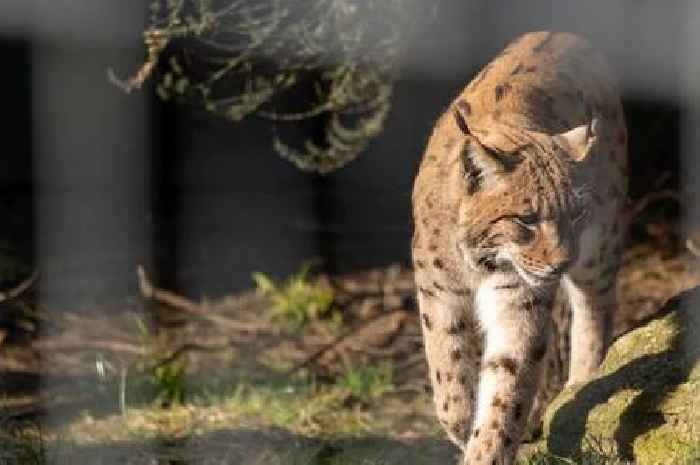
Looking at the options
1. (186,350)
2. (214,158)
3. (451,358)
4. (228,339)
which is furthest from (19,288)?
(451,358)

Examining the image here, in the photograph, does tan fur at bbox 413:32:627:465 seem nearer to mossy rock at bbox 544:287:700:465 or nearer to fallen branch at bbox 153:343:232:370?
mossy rock at bbox 544:287:700:465

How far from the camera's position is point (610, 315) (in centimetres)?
359

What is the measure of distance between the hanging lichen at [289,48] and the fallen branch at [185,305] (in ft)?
1.94

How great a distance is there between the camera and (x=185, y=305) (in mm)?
4816

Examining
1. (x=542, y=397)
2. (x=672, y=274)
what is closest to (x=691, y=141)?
(x=672, y=274)

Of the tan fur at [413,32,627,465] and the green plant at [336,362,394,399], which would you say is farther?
the green plant at [336,362,394,399]

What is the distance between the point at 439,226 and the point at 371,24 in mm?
1093

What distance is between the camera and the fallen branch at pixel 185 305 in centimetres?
469

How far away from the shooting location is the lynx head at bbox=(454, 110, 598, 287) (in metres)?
2.78

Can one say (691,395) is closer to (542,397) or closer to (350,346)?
(542,397)

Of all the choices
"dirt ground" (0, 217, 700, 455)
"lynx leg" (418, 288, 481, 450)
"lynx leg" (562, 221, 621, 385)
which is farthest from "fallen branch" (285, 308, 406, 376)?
"lynx leg" (418, 288, 481, 450)

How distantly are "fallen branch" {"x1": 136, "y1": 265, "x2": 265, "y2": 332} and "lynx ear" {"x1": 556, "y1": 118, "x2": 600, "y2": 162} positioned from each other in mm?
1950

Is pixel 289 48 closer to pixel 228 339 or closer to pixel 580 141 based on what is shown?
pixel 228 339

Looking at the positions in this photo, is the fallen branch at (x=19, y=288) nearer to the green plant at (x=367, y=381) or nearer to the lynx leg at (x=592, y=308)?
the green plant at (x=367, y=381)
